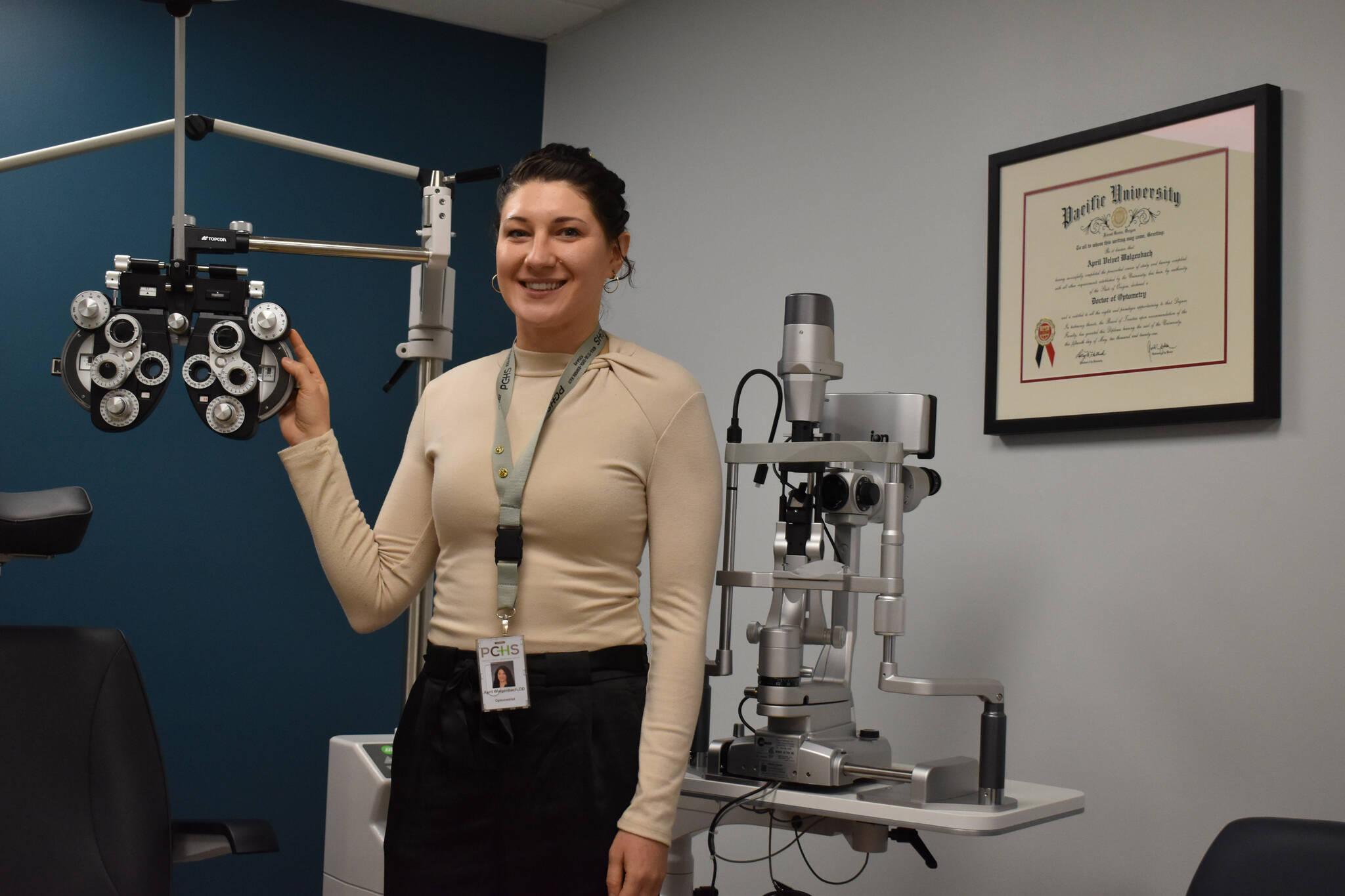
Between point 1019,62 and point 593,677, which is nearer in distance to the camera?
point 593,677

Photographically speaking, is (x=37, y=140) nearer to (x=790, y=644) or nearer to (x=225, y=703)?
(x=225, y=703)

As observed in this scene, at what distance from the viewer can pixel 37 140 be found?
2.88 metres

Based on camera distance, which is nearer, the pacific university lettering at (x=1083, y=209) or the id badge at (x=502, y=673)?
the id badge at (x=502, y=673)

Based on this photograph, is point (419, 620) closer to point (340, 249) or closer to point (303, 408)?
point (340, 249)

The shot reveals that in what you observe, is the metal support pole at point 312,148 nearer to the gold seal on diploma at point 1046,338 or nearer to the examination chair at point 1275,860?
the gold seal on diploma at point 1046,338

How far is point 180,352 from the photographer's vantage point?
2.68 m

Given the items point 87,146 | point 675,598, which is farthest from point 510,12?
point 675,598

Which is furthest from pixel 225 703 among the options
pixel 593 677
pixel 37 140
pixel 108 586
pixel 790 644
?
pixel 593 677

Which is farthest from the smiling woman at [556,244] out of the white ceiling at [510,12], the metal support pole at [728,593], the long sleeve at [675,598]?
the white ceiling at [510,12]

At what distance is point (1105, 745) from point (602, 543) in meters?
1.10

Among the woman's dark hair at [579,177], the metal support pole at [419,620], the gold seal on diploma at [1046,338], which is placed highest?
the woman's dark hair at [579,177]

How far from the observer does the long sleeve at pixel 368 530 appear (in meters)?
1.43
